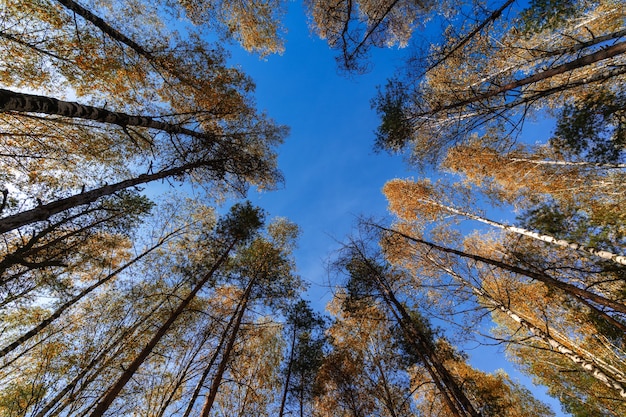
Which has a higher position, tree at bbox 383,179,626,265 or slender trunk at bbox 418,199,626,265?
tree at bbox 383,179,626,265

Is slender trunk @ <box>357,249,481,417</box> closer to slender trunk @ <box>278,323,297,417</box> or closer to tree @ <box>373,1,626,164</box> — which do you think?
tree @ <box>373,1,626,164</box>

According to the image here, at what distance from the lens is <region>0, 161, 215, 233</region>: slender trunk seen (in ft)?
11.3

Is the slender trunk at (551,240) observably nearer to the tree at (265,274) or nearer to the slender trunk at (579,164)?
the slender trunk at (579,164)

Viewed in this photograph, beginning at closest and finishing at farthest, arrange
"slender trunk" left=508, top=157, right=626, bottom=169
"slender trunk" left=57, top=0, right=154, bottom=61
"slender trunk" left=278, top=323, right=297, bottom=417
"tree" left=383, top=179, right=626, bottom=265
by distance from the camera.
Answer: "slender trunk" left=57, top=0, right=154, bottom=61 < "slender trunk" left=508, top=157, right=626, bottom=169 < "slender trunk" left=278, top=323, right=297, bottom=417 < "tree" left=383, top=179, right=626, bottom=265

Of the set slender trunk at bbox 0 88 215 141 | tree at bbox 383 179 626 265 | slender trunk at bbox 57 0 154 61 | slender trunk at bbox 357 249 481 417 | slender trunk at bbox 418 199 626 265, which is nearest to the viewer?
slender trunk at bbox 0 88 215 141

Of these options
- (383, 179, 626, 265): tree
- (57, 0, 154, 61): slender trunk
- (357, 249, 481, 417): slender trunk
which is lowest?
(357, 249, 481, 417): slender trunk

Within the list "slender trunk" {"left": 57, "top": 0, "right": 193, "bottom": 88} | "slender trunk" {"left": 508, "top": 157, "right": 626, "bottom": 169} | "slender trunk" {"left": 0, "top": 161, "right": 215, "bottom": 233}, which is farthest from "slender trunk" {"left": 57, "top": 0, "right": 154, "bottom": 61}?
"slender trunk" {"left": 508, "top": 157, "right": 626, "bottom": 169}

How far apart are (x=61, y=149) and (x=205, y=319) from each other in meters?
6.70

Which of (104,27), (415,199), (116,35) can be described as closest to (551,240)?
(415,199)

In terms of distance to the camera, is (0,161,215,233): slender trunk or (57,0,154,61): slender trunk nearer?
(0,161,215,233): slender trunk

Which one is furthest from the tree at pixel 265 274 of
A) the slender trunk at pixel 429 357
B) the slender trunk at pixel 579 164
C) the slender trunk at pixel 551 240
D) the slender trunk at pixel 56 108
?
the slender trunk at pixel 579 164

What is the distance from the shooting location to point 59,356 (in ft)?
23.1

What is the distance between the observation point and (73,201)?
436cm

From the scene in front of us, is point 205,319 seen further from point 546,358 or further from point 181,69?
point 546,358
